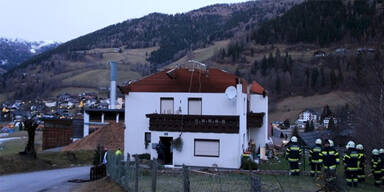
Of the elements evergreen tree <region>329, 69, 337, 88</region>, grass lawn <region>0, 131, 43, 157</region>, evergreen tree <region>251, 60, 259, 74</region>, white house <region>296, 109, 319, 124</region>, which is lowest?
grass lawn <region>0, 131, 43, 157</region>

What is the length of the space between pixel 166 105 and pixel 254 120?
7.46m

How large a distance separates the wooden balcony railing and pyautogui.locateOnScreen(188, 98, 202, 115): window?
199 inches

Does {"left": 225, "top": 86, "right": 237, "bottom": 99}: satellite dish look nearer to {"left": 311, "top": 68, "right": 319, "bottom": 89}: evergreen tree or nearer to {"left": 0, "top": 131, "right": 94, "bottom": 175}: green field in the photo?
{"left": 0, "top": 131, "right": 94, "bottom": 175}: green field

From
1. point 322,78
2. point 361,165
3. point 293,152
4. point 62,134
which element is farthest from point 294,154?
point 322,78

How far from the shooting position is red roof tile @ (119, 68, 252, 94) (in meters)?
31.5

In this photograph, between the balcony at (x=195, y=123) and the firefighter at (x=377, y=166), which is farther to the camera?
the balcony at (x=195, y=123)

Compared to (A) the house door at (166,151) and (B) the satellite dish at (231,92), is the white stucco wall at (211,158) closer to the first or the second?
(A) the house door at (166,151)

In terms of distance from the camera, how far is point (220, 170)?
88.2 feet

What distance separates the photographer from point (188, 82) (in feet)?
104

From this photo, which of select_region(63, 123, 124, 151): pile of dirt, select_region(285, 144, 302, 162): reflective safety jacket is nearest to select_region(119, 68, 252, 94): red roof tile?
select_region(285, 144, 302, 162): reflective safety jacket

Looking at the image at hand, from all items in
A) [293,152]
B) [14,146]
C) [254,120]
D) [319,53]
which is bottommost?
[14,146]

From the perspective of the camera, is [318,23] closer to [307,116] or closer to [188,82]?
[307,116]

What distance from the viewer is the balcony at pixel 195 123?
28.1 metres

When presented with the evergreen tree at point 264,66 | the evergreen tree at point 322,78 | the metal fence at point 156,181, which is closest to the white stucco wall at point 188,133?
the metal fence at point 156,181
